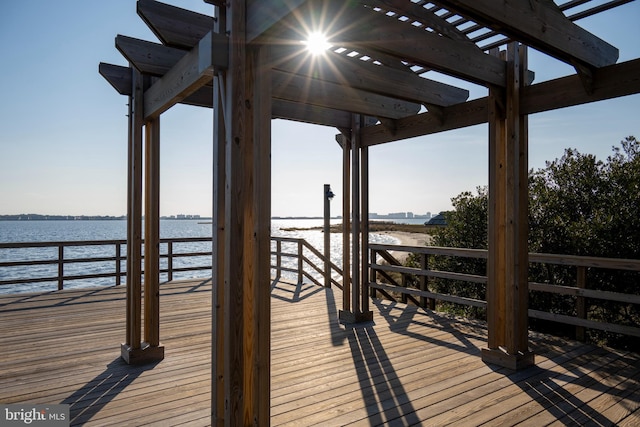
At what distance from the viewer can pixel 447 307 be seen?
23.7ft

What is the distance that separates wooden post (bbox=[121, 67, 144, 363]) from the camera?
335cm

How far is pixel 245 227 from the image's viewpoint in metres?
1.97

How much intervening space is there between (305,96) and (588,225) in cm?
432

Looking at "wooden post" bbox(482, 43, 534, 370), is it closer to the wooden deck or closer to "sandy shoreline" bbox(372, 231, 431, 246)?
the wooden deck

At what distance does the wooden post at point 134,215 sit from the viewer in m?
3.35

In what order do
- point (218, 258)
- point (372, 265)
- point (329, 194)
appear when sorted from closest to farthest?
point (218, 258)
point (372, 265)
point (329, 194)

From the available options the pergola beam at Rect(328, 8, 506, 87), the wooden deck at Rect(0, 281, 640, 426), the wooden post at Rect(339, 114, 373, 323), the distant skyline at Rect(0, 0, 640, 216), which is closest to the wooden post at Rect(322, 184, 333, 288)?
the distant skyline at Rect(0, 0, 640, 216)

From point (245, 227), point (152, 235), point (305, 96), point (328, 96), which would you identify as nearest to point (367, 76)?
point (328, 96)

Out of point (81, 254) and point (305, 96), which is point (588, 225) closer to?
point (305, 96)

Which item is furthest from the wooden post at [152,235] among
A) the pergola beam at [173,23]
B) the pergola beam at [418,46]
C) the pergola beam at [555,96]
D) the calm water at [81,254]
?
the calm water at [81,254]

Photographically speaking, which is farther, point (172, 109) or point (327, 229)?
point (327, 229)

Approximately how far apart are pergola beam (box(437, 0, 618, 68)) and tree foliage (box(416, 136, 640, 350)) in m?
2.79

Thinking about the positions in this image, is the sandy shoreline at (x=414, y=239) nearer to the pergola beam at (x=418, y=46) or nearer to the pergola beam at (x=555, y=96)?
the pergola beam at (x=555, y=96)

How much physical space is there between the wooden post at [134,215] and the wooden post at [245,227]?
1.75 metres
